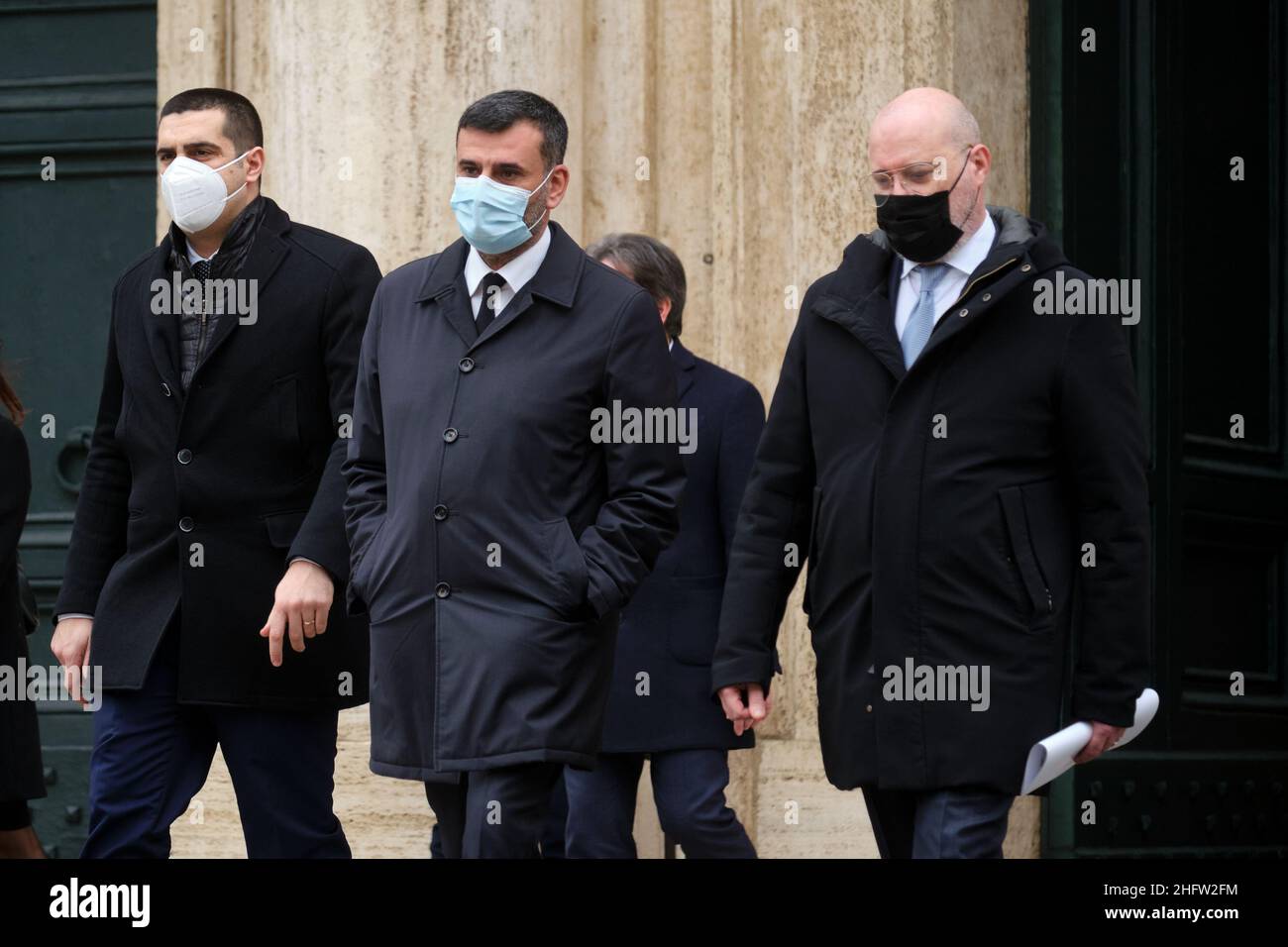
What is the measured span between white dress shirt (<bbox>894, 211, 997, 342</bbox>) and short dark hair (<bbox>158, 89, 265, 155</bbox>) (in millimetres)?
1607

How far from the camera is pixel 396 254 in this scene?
7168 millimetres

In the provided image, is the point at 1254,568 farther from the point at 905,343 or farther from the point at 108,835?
the point at 108,835

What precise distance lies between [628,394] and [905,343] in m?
0.57

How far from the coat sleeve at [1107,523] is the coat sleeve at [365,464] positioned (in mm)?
1416

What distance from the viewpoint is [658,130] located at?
755 centimetres

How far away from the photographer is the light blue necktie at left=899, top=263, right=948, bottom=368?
472 centimetres

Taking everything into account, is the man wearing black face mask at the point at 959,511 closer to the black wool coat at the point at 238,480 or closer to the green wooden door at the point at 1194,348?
the black wool coat at the point at 238,480

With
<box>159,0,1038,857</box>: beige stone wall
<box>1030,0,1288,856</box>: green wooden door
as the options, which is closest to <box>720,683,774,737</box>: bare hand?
<box>159,0,1038,857</box>: beige stone wall

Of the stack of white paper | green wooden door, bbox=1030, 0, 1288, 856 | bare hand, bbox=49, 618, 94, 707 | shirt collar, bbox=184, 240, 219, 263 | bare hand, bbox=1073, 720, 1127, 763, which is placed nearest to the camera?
the stack of white paper

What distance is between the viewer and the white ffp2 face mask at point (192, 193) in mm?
5359

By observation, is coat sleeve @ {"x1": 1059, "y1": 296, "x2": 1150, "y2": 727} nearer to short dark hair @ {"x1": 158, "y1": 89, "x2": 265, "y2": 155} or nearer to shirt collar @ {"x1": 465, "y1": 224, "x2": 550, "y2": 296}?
shirt collar @ {"x1": 465, "y1": 224, "x2": 550, "y2": 296}

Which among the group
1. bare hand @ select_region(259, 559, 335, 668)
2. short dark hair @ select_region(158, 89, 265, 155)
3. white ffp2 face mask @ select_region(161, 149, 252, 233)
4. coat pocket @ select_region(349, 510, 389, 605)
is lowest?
bare hand @ select_region(259, 559, 335, 668)

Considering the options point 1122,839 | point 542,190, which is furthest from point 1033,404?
point 1122,839

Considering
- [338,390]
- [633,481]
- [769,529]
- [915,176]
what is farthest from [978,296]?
[338,390]
